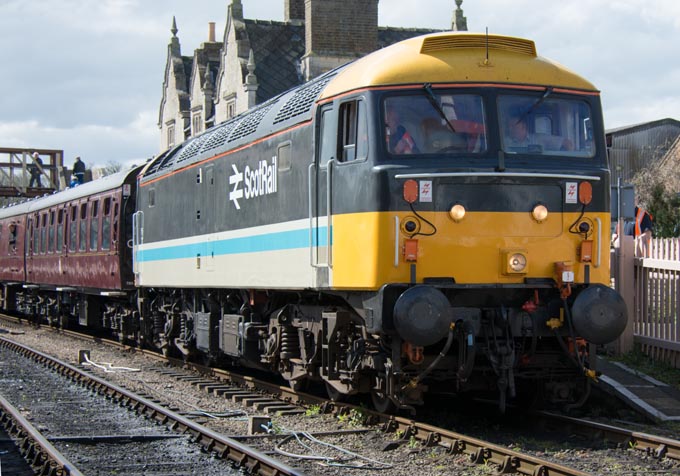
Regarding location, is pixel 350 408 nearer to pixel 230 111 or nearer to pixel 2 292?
pixel 2 292

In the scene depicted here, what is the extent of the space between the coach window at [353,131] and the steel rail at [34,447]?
374 cm

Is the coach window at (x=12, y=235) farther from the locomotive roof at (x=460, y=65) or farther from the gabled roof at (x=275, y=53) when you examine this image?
the locomotive roof at (x=460, y=65)

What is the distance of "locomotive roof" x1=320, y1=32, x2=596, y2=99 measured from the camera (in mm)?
9336

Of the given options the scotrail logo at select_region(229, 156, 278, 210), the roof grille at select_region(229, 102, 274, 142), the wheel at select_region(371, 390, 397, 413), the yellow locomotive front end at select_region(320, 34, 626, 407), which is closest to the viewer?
the yellow locomotive front end at select_region(320, 34, 626, 407)

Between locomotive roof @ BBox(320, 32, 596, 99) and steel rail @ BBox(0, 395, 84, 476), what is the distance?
168 inches

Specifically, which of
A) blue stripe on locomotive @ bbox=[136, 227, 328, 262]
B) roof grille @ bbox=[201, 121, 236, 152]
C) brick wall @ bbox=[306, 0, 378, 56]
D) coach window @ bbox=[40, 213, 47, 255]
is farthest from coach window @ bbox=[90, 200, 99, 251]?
brick wall @ bbox=[306, 0, 378, 56]

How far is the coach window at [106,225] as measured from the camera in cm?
1992

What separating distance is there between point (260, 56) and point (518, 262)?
99.5 feet

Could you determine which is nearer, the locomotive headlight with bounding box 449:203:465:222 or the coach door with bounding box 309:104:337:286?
the locomotive headlight with bounding box 449:203:465:222

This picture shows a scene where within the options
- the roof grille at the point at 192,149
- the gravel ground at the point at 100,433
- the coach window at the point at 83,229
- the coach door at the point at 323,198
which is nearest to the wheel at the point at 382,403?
the coach door at the point at 323,198

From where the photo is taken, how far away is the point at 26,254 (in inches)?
1106

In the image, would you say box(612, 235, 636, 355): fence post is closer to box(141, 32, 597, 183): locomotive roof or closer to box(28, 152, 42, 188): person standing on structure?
box(141, 32, 597, 183): locomotive roof

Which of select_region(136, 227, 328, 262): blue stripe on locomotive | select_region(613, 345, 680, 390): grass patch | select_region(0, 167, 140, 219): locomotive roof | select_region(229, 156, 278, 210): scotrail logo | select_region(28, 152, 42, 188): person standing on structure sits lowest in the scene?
select_region(613, 345, 680, 390): grass patch

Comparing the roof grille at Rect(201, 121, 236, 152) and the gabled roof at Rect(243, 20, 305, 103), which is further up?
the gabled roof at Rect(243, 20, 305, 103)
